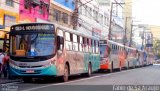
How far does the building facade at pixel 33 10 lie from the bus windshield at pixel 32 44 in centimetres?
1276

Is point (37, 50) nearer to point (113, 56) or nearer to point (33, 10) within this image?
point (33, 10)

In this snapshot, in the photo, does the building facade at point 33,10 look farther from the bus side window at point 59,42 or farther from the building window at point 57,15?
the bus side window at point 59,42

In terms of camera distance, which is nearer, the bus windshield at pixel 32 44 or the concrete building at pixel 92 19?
the bus windshield at pixel 32 44

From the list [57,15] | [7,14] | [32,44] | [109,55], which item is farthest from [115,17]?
[32,44]

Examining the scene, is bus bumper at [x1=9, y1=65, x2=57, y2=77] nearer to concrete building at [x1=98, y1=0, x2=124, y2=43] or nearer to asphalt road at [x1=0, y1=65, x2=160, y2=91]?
asphalt road at [x1=0, y1=65, x2=160, y2=91]

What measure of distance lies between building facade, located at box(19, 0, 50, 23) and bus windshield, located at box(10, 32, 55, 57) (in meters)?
12.8

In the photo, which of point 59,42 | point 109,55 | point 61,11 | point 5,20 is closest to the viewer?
point 59,42

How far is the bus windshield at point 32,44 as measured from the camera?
1991 cm

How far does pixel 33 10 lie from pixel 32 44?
1596 cm

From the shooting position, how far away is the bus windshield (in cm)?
1991

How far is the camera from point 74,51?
2380 centimetres

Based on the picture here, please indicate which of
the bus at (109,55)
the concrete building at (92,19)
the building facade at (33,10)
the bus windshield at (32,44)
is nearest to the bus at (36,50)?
the bus windshield at (32,44)

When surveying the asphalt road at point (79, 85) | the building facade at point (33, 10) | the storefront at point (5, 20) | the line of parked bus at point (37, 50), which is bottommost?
the asphalt road at point (79, 85)

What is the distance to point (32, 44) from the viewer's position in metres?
19.9
